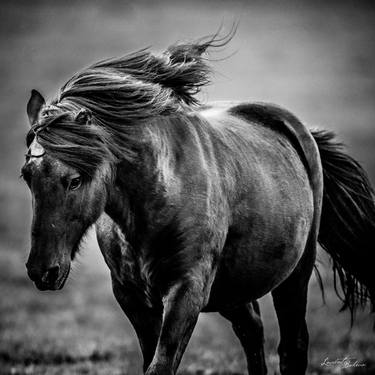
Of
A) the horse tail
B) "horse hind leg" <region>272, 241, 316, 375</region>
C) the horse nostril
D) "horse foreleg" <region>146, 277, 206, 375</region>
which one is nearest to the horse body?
"horse foreleg" <region>146, 277, 206, 375</region>

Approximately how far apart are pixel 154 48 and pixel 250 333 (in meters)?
15.5

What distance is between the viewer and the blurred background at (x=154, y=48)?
26.3 feet

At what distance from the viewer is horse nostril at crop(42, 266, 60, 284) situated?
11.9 ft

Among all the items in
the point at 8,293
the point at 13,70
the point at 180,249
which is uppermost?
the point at 180,249

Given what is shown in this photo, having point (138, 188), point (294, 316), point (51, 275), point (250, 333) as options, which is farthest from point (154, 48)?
point (51, 275)

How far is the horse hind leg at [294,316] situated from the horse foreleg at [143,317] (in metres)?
1.21

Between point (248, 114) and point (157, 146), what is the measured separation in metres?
1.42

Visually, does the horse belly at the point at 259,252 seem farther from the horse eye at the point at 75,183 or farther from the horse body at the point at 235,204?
the horse eye at the point at 75,183

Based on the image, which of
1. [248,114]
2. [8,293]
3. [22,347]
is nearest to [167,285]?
[248,114]

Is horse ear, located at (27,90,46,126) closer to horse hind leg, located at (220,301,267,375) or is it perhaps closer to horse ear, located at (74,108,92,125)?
horse ear, located at (74,108,92,125)

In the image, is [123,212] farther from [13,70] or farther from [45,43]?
[45,43]

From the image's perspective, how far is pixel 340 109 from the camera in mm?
39406

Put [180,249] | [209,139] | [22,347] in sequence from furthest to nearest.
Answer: [22,347] → [209,139] → [180,249]

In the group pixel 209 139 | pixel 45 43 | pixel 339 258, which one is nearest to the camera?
pixel 209 139
